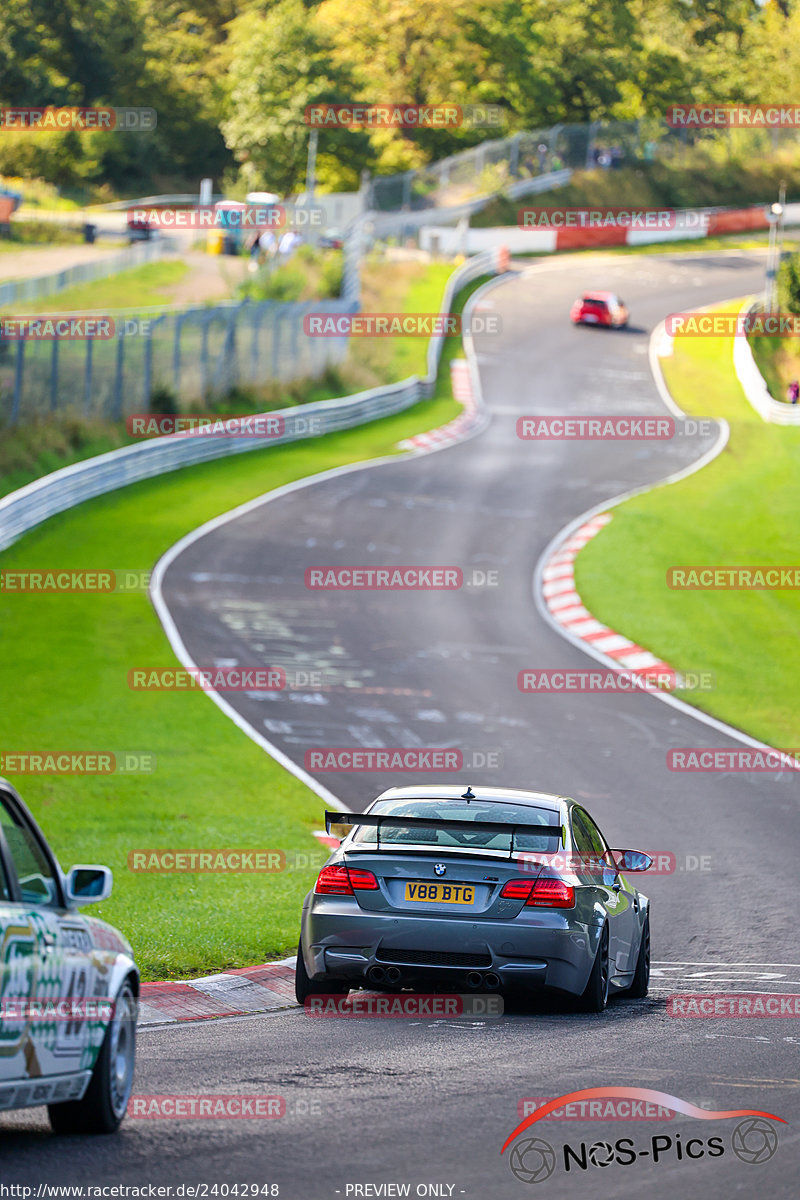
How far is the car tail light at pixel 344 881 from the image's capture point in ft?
30.6

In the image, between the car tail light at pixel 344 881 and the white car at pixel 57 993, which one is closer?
the white car at pixel 57 993

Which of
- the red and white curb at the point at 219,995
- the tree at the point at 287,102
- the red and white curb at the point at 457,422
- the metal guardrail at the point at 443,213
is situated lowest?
the red and white curb at the point at 219,995

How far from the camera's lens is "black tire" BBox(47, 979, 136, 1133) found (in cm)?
607

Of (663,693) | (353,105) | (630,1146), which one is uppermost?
(353,105)

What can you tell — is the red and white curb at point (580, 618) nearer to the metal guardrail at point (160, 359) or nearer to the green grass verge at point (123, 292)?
the metal guardrail at point (160, 359)

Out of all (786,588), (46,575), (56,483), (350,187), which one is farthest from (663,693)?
(350,187)

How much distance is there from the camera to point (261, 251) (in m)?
58.1

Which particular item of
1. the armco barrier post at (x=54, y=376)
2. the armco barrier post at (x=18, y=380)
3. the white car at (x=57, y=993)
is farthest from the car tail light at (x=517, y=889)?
the armco barrier post at (x=54, y=376)

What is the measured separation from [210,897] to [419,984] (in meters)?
4.62

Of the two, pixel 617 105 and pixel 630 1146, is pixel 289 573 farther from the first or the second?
pixel 617 105

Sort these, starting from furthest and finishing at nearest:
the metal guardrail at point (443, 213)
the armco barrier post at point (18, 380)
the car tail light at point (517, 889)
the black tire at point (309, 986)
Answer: the metal guardrail at point (443, 213) → the armco barrier post at point (18, 380) → the black tire at point (309, 986) → the car tail light at point (517, 889)

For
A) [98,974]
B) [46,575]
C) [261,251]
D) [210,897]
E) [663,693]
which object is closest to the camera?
[98,974]

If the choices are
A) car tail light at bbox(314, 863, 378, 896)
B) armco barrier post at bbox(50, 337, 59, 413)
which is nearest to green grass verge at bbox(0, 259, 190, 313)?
armco barrier post at bbox(50, 337, 59, 413)

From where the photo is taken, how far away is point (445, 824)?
31.3 ft
